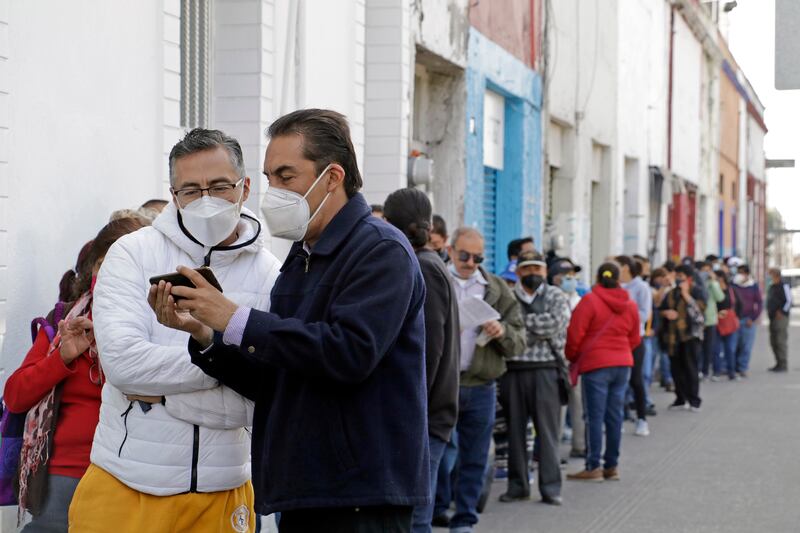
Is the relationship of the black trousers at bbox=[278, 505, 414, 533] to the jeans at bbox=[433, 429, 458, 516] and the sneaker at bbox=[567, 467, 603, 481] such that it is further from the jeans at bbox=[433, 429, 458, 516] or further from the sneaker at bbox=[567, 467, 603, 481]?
the sneaker at bbox=[567, 467, 603, 481]

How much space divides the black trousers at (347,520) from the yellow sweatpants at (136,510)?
520 millimetres

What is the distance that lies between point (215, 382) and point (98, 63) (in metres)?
3.80

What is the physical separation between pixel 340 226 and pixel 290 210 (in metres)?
0.14

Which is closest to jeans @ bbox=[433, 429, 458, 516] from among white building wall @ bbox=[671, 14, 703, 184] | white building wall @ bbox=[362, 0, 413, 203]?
white building wall @ bbox=[362, 0, 413, 203]

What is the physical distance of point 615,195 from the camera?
84.3ft

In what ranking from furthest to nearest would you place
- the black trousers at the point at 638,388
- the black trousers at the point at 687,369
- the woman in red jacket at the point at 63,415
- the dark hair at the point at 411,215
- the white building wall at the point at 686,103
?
the white building wall at the point at 686,103, the black trousers at the point at 687,369, the black trousers at the point at 638,388, the dark hair at the point at 411,215, the woman in red jacket at the point at 63,415

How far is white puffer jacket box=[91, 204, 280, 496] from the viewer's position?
3990mm

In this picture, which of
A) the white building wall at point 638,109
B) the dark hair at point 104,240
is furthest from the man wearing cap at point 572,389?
the white building wall at point 638,109

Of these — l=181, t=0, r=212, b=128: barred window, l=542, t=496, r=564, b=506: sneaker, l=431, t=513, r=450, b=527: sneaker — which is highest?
l=181, t=0, r=212, b=128: barred window

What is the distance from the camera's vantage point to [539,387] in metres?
9.88

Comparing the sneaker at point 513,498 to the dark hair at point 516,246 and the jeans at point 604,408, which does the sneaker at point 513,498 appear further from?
the dark hair at point 516,246

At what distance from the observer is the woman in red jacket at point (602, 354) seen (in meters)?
11.0

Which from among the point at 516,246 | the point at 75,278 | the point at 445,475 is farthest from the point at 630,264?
the point at 75,278

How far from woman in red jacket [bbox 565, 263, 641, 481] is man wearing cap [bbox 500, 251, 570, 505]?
968mm
